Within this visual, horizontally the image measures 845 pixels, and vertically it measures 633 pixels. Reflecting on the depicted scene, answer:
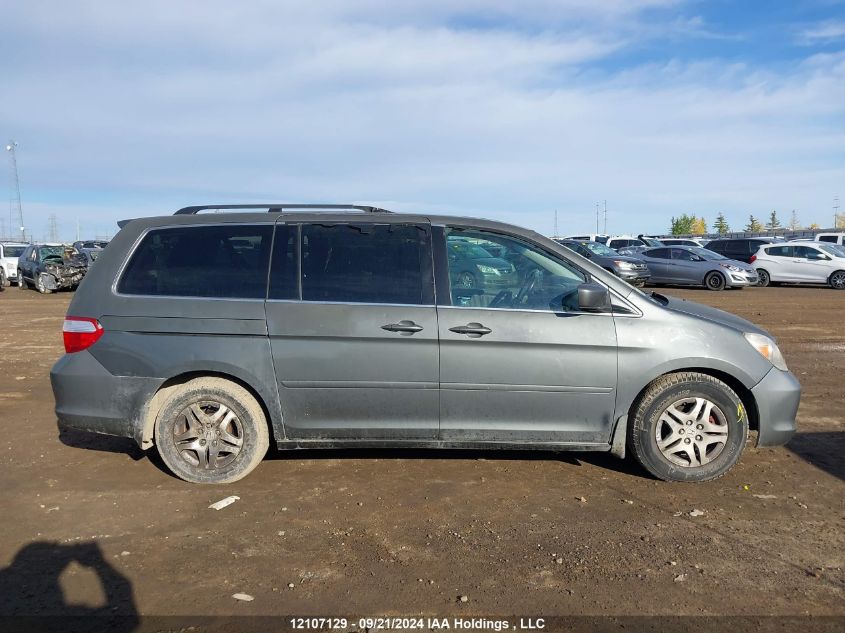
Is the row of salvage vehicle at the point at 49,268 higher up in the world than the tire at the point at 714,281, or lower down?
higher up

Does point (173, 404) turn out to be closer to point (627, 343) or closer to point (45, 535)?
point (45, 535)

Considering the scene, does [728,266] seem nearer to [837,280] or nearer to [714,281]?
[714,281]

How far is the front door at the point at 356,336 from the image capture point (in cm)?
446

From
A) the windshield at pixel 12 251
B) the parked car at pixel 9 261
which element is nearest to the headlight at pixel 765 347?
the parked car at pixel 9 261

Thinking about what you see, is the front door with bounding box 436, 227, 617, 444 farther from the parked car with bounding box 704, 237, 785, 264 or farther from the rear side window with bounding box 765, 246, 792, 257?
the parked car with bounding box 704, 237, 785, 264

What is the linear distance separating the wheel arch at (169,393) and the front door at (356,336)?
85mm

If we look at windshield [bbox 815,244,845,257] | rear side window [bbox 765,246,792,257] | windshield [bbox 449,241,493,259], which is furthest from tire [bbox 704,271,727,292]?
windshield [bbox 449,241,493,259]

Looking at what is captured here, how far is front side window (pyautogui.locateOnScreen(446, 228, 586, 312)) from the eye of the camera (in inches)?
179

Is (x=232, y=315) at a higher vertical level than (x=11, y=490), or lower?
higher

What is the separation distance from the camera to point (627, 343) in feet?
14.6

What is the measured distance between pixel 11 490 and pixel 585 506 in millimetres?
3909

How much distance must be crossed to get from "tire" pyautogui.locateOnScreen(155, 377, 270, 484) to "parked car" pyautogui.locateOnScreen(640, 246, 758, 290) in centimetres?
2029

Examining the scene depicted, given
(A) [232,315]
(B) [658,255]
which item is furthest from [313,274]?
(B) [658,255]

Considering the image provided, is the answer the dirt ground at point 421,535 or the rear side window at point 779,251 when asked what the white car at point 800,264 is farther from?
the dirt ground at point 421,535
